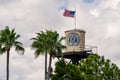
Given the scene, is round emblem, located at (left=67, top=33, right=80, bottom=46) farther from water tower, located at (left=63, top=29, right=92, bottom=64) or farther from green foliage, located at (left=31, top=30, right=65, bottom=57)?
green foliage, located at (left=31, top=30, right=65, bottom=57)

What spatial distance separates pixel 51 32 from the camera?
325 feet

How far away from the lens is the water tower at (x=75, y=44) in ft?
354

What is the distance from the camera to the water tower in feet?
354

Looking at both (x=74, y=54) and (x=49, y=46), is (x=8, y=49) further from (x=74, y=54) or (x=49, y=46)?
(x=74, y=54)

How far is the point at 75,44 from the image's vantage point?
354ft

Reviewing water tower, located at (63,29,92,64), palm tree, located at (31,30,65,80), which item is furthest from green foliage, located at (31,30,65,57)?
water tower, located at (63,29,92,64)

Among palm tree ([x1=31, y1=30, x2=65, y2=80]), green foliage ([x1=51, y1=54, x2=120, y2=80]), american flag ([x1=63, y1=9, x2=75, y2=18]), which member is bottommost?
green foliage ([x1=51, y1=54, x2=120, y2=80])

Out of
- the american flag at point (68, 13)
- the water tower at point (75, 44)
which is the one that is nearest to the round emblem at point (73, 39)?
the water tower at point (75, 44)

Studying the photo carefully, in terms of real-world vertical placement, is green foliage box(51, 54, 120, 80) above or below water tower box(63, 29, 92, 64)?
below

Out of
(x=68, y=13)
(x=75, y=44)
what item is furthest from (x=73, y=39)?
(x=68, y=13)

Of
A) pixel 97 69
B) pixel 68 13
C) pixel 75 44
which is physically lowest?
pixel 97 69

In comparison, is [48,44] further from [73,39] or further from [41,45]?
[73,39]

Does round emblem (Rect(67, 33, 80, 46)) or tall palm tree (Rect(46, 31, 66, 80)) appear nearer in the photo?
tall palm tree (Rect(46, 31, 66, 80))

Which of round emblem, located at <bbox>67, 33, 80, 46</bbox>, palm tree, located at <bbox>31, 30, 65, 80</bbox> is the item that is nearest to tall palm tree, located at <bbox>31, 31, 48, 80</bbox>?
palm tree, located at <bbox>31, 30, 65, 80</bbox>
